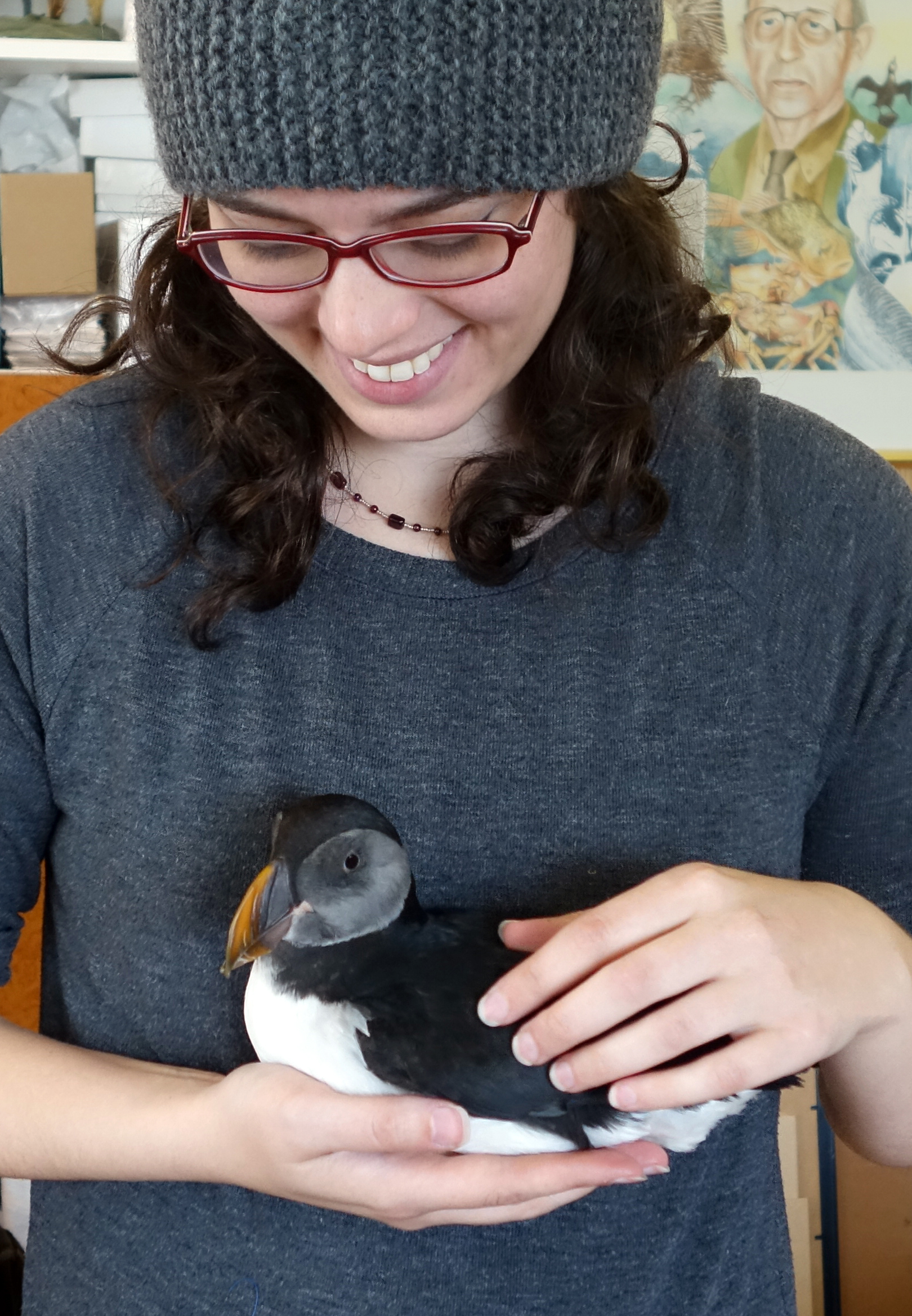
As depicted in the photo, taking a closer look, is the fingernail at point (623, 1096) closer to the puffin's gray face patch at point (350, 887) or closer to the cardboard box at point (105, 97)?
the puffin's gray face patch at point (350, 887)

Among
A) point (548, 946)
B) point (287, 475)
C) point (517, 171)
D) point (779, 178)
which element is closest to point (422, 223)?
point (517, 171)

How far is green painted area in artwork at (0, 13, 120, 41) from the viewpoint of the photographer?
5.84 feet

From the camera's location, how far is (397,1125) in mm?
601

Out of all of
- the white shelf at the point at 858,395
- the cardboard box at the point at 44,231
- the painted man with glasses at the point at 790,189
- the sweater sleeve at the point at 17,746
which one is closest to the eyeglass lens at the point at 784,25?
the painted man with glasses at the point at 790,189

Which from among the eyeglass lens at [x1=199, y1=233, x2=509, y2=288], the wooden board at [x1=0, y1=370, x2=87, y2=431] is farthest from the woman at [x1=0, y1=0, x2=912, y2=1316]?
the wooden board at [x1=0, y1=370, x2=87, y2=431]

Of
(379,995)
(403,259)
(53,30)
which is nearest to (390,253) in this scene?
(403,259)

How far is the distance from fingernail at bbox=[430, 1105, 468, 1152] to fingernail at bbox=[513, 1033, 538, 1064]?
0.15 feet

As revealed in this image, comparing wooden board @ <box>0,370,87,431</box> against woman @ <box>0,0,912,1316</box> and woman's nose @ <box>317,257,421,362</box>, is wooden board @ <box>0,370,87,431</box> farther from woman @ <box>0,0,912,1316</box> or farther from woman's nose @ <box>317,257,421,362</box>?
woman's nose @ <box>317,257,421,362</box>

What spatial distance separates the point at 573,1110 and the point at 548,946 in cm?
11

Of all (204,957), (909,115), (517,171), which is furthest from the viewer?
(909,115)

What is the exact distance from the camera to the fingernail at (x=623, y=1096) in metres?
0.61

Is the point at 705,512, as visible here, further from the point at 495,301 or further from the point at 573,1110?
the point at 573,1110

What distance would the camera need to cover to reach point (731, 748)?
31.6 inches

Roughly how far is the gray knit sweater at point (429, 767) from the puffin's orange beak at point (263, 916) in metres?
0.14
